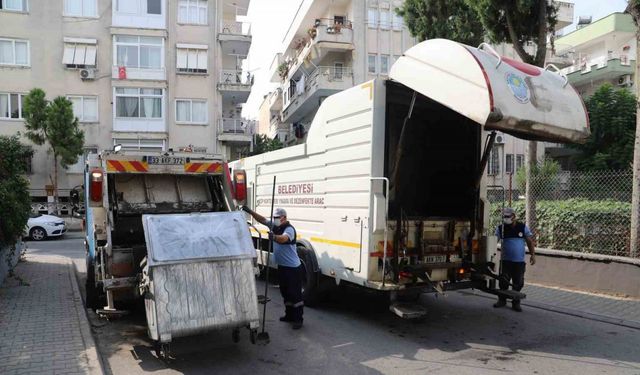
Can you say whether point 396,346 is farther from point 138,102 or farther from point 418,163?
point 138,102

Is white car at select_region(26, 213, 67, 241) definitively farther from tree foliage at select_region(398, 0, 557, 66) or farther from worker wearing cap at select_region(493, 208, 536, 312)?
worker wearing cap at select_region(493, 208, 536, 312)

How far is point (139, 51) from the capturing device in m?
27.2

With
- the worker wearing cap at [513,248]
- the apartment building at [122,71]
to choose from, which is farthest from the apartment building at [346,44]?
the worker wearing cap at [513,248]

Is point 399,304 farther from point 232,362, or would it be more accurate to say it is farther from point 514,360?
point 232,362

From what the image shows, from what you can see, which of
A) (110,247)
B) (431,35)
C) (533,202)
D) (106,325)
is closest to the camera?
(110,247)

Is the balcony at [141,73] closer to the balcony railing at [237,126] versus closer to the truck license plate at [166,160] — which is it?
the balcony railing at [237,126]

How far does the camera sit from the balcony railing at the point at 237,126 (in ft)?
92.9

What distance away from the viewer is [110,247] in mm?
6121

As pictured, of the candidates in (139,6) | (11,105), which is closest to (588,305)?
(139,6)

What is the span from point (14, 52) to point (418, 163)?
26.1 metres

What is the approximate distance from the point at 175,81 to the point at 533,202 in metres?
21.8

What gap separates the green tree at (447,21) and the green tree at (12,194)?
31.4ft

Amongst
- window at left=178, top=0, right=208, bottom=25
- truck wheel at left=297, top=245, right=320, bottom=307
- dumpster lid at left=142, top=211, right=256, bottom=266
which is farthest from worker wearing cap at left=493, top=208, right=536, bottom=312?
window at left=178, top=0, right=208, bottom=25

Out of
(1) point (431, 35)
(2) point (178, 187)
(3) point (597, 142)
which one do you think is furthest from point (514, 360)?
(3) point (597, 142)
